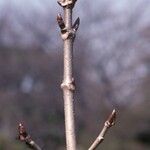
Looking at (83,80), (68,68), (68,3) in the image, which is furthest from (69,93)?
(83,80)

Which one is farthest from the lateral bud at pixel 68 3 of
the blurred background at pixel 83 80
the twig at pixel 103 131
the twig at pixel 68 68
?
the blurred background at pixel 83 80

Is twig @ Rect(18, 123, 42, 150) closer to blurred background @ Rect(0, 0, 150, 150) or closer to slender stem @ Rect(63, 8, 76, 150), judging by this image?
slender stem @ Rect(63, 8, 76, 150)

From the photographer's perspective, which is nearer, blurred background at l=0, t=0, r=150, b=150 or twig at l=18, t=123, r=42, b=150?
twig at l=18, t=123, r=42, b=150

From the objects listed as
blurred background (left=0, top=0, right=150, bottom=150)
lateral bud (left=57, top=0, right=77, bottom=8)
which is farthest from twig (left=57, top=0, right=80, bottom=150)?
blurred background (left=0, top=0, right=150, bottom=150)

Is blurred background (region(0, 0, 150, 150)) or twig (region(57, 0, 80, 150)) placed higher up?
blurred background (region(0, 0, 150, 150))

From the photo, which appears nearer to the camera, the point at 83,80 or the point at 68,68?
the point at 68,68

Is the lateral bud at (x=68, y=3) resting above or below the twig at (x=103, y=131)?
above

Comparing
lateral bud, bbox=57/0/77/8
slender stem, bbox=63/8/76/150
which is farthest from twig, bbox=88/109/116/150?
lateral bud, bbox=57/0/77/8

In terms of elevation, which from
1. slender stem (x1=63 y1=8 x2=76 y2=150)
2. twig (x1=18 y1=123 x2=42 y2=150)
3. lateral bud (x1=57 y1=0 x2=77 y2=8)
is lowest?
twig (x1=18 y1=123 x2=42 y2=150)

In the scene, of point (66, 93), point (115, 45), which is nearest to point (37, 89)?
point (115, 45)

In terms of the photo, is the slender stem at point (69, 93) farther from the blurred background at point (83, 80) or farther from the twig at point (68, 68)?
the blurred background at point (83, 80)

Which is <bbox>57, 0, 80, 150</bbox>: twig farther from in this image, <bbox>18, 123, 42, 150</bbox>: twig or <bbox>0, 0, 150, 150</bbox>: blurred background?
<bbox>0, 0, 150, 150</bbox>: blurred background

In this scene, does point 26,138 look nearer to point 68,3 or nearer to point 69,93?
point 69,93
